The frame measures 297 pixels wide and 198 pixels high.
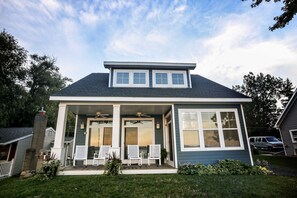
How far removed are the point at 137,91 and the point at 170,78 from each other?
91.0 inches

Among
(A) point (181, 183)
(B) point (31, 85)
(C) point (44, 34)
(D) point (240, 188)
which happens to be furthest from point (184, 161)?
(B) point (31, 85)

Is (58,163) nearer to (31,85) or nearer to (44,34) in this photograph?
(44,34)

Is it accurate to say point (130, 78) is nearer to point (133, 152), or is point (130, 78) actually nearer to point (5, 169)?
point (133, 152)

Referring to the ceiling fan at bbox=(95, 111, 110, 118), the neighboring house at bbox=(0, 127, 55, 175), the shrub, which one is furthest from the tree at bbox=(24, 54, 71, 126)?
the shrub

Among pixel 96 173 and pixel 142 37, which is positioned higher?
pixel 142 37

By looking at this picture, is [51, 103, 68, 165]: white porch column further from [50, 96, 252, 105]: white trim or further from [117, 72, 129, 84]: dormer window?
[117, 72, 129, 84]: dormer window

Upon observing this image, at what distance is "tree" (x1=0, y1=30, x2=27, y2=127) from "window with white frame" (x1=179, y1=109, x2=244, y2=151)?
34.7 feet

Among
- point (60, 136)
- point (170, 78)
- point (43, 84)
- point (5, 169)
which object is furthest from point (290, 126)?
point (43, 84)

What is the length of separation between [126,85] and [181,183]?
17.5 feet

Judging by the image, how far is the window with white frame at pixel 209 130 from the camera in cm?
666

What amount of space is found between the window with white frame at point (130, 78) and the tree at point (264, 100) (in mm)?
30485

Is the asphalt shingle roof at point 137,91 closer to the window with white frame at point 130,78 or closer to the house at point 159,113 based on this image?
the house at point 159,113

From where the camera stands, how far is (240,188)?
165 inches

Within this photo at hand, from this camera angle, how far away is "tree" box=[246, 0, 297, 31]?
217 inches
